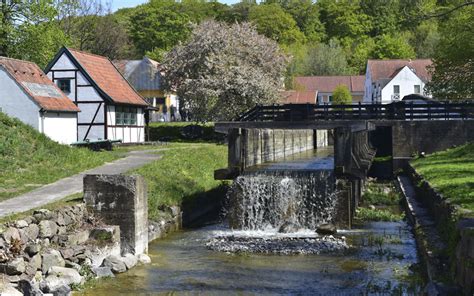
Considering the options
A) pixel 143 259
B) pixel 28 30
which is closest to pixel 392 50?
pixel 28 30

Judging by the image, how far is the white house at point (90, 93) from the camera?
3938 cm

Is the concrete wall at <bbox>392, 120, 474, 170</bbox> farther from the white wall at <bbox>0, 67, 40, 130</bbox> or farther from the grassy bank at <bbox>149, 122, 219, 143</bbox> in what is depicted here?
the white wall at <bbox>0, 67, 40, 130</bbox>

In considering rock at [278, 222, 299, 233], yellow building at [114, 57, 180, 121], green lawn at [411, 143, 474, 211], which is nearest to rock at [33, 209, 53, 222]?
rock at [278, 222, 299, 233]

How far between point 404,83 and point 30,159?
60.9 m

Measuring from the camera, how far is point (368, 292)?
11.9 metres

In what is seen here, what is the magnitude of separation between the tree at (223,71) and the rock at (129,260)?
29864mm

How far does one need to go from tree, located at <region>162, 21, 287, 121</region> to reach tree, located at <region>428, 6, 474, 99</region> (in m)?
15.4

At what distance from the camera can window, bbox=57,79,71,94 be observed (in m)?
39.6

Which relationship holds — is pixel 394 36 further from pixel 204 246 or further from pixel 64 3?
pixel 204 246

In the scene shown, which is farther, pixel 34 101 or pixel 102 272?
pixel 34 101

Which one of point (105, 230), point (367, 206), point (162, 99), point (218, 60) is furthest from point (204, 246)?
point (162, 99)

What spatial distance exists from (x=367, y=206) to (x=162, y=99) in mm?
53457

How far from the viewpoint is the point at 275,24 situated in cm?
11081

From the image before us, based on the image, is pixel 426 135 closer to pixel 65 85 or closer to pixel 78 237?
pixel 65 85
